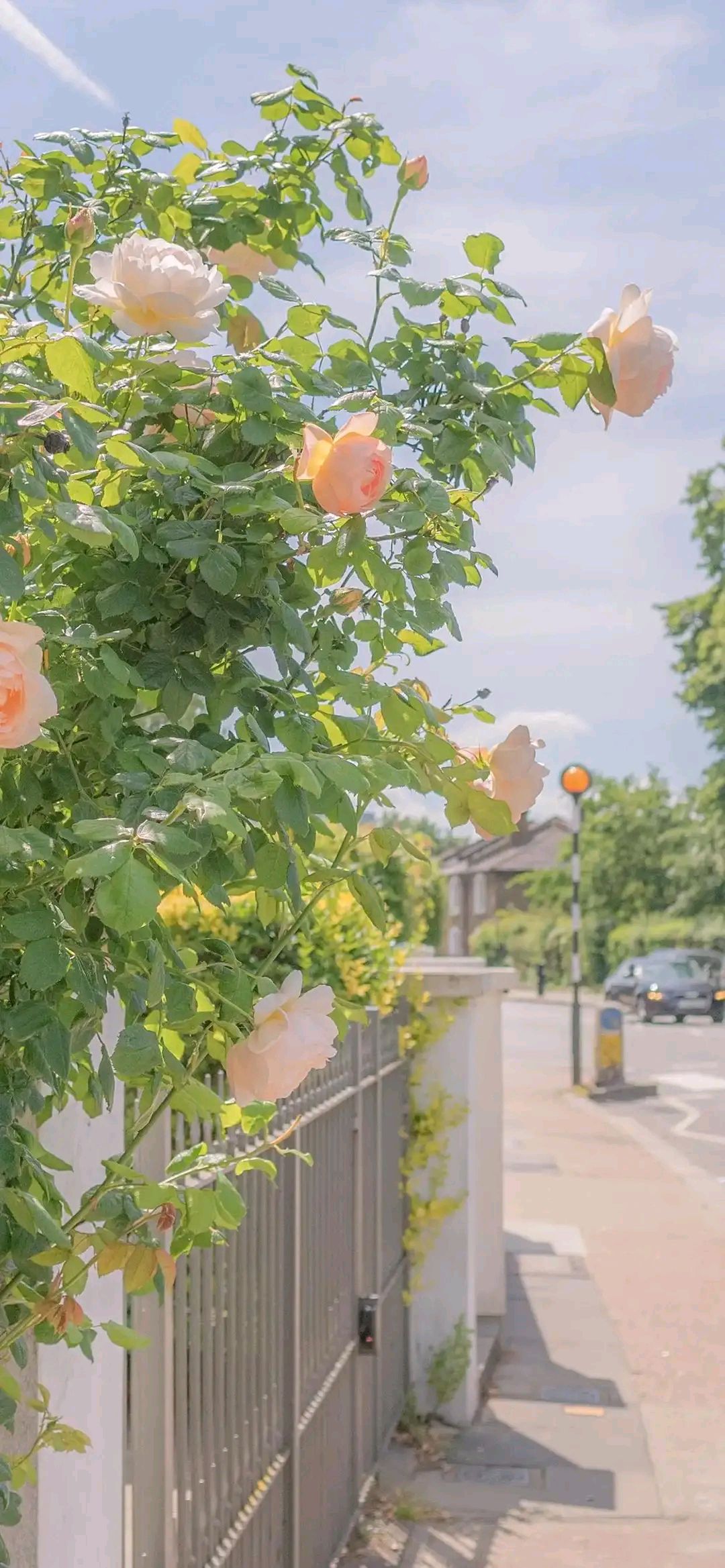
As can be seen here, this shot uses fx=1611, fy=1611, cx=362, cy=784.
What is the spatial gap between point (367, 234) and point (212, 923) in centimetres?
348

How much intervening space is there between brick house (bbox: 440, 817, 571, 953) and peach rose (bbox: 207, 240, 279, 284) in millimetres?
76129

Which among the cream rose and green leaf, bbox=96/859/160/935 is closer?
green leaf, bbox=96/859/160/935

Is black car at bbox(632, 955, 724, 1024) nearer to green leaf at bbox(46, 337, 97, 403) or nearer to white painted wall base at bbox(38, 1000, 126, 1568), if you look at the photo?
white painted wall base at bbox(38, 1000, 126, 1568)

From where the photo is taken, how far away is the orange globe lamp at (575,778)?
17.9 m

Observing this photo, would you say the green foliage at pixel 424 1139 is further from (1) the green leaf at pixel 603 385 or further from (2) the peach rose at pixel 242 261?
(1) the green leaf at pixel 603 385

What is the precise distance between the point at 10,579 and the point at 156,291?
0.37 metres

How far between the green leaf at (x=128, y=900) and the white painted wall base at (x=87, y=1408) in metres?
1.17

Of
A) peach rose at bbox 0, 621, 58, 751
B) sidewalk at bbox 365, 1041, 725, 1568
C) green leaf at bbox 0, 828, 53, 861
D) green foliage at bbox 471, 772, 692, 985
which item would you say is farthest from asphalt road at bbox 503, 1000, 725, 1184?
green foliage at bbox 471, 772, 692, 985

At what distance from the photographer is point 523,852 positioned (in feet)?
279

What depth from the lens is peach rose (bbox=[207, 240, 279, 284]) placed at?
226 cm

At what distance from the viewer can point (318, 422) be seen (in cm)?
165

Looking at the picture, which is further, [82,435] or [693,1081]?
[693,1081]

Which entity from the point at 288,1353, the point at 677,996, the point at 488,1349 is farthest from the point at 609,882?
the point at 288,1353

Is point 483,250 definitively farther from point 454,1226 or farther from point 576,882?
point 576,882
